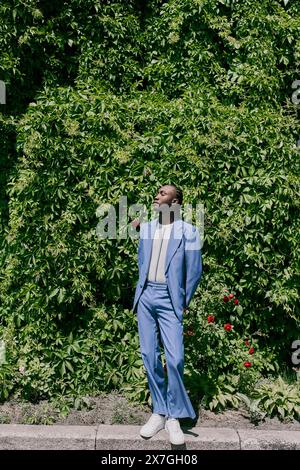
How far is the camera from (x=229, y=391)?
5.51 metres

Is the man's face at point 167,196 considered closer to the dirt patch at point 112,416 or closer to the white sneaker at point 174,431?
the white sneaker at point 174,431

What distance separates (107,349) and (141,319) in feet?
3.61

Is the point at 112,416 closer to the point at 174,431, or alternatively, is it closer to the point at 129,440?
the point at 129,440

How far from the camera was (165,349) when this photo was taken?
190 inches

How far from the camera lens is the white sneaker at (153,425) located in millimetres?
4742

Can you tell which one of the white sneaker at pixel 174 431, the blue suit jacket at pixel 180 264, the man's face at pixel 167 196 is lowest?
the white sneaker at pixel 174 431

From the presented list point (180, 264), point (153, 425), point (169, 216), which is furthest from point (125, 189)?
point (153, 425)

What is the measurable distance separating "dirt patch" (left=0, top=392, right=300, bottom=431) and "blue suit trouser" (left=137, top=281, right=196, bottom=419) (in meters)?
0.32

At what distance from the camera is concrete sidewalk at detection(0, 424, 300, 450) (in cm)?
474

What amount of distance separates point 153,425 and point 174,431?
18 centimetres

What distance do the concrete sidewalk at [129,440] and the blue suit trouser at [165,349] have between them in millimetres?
206

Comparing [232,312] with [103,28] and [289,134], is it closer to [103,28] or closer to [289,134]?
[289,134]

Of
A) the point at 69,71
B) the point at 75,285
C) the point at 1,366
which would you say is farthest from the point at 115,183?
the point at 1,366

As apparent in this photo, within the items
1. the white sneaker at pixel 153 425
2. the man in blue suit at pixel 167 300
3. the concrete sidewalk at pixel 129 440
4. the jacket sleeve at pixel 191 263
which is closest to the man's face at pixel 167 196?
the man in blue suit at pixel 167 300
